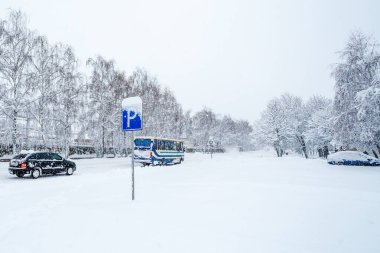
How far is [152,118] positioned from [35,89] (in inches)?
1046

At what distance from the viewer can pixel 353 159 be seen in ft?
95.0

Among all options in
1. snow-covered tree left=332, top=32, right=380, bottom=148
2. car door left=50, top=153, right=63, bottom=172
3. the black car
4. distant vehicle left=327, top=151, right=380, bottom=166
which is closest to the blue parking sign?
the black car

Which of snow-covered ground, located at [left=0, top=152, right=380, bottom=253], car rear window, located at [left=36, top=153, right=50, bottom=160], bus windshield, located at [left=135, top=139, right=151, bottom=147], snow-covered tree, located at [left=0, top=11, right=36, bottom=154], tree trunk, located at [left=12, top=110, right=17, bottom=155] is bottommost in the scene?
snow-covered ground, located at [left=0, top=152, right=380, bottom=253]

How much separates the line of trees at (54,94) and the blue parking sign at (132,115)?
1952cm

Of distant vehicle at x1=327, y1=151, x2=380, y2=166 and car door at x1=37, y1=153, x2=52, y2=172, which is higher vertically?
car door at x1=37, y1=153, x2=52, y2=172

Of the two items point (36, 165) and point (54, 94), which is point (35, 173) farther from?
point (54, 94)

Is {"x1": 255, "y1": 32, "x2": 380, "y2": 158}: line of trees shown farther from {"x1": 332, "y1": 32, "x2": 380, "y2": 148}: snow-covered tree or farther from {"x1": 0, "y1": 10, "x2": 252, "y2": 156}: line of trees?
{"x1": 0, "y1": 10, "x2": 252, "y2": 156}: line of trees

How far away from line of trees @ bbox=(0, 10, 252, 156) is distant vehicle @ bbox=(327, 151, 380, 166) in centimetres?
2857

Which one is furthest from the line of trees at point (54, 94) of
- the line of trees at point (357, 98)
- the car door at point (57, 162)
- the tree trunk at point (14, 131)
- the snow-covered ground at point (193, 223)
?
the line of trees at point (357, 98)

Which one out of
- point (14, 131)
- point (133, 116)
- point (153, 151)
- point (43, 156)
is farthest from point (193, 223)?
point (14, 131)

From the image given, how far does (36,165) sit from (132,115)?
11537mm

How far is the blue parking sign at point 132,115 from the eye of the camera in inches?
334

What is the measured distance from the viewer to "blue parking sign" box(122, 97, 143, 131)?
849 centimetres

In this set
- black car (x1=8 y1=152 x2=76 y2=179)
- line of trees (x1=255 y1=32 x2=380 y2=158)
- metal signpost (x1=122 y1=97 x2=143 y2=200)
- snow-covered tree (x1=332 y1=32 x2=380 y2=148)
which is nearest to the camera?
metal signpost (x1=122 y1=97 x2=143 y2=200)
